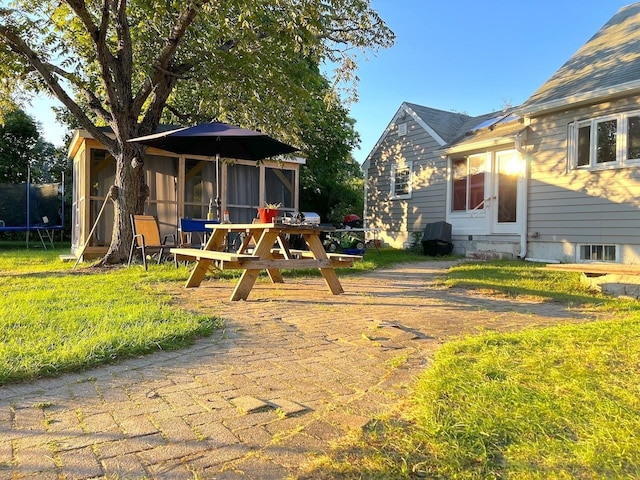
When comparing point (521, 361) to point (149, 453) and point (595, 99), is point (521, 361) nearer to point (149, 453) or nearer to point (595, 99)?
point (149, 453)

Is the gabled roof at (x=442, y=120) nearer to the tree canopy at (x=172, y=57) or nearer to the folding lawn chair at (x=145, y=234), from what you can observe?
the tree canopy at (x=172, y=57)

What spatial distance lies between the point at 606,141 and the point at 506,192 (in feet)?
8.33

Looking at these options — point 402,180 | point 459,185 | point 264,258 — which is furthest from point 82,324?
point 402,180

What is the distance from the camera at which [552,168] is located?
942cm

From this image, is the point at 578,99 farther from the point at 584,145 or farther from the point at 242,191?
the point at 242,191

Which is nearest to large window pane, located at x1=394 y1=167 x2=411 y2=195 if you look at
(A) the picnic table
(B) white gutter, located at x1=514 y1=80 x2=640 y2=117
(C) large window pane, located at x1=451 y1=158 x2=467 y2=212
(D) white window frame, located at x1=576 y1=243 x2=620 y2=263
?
(C) large window pane, located at x1=451 y1=158 x2=467 y2=212

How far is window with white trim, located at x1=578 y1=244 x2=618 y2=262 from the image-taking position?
8.48m

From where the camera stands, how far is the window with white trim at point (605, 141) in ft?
26.5

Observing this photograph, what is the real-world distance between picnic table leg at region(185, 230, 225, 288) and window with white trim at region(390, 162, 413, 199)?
29.7 feet

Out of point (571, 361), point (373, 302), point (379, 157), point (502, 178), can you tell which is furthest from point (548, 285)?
point (379, 157)

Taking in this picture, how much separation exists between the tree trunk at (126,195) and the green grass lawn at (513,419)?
6.74 m

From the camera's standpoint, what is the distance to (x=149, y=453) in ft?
5.33

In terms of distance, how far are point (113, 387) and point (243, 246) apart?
3.76 metres

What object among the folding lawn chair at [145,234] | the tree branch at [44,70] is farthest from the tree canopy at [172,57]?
the folding lawn chair at [145,234]
